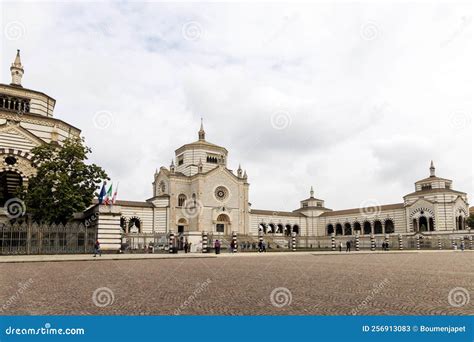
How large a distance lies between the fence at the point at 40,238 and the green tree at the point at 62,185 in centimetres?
190

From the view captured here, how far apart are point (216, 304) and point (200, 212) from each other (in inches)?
1937

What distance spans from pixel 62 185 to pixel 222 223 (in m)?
32.4

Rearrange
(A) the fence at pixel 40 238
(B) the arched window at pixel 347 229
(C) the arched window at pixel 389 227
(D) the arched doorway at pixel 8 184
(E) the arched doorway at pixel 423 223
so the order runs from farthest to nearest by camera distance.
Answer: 1. (B) the arched window at pixel 347 229
2. (C) the arched window at pixel 389 227
3. (E) the arched doorway at pixel 423 223
4. (D) the arched doorway at pixel 8 184
5. (A) the fence at pixel 40 238

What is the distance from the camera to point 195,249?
38.3 m

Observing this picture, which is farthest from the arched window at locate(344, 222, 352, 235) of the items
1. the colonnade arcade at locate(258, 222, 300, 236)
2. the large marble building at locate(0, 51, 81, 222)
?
the large marble building at locate(0, 51, 81, 222)

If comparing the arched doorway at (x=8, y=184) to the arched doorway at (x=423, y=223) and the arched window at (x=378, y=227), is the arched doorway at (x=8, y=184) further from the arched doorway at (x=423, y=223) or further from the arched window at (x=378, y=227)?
the arched window at (x=378, y=227)

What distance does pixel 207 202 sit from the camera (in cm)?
5816

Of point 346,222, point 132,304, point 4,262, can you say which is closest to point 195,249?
A: point 4,262

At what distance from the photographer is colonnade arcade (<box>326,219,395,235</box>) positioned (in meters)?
71.1

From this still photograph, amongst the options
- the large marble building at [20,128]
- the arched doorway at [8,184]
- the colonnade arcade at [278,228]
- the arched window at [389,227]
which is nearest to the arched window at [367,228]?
the arched window at [389,227]

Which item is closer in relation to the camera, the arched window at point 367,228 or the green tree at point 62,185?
the green tree at point 62,185

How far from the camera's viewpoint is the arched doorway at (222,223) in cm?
5825

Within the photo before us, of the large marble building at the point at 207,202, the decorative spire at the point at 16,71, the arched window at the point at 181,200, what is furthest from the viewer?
the arched window at the point at 181,200

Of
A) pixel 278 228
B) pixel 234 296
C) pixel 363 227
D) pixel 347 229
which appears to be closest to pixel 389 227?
pixel 363 227
